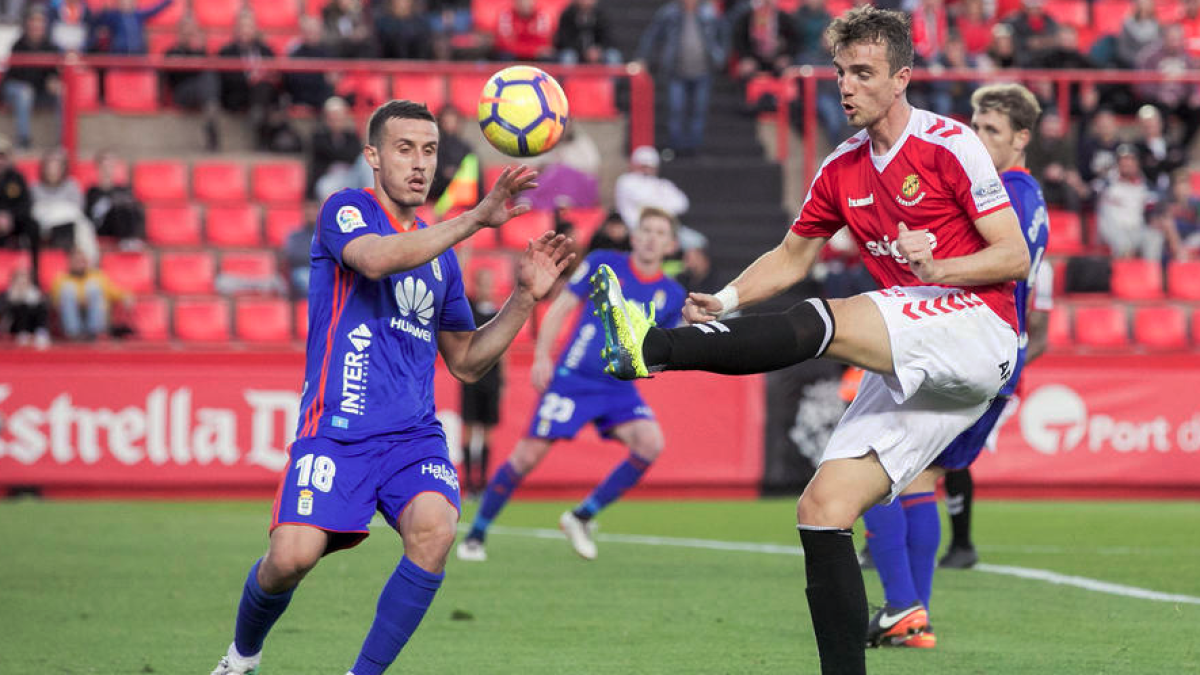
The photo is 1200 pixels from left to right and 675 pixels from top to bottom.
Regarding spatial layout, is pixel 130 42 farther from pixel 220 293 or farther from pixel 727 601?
pixel 727 601

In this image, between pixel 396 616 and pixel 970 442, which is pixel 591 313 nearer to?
pixel 970 442

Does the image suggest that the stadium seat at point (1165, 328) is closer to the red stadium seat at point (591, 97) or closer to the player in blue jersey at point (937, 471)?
the red stadium seat at point (591, 97)

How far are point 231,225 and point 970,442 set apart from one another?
12656 mm

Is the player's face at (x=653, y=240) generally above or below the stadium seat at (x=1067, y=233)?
above

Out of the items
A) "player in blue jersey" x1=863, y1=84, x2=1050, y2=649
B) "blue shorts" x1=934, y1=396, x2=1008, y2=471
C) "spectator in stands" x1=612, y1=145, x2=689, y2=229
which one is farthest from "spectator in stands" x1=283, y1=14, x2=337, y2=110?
"blue shorts" x1=934, y1=396, x2=1008, y2=471

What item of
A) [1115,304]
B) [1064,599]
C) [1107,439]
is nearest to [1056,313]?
[1115,304]

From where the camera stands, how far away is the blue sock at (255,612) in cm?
593

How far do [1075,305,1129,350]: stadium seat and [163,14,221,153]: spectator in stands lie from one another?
392 inches

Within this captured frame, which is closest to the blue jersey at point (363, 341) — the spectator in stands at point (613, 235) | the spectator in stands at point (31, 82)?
the spectator in stands at point (613, 235)

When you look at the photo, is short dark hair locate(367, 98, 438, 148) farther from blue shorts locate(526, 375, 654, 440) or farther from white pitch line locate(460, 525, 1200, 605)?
blue shorts locate(526, 375, 654, 440)

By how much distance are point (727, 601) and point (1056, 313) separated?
1081 cm

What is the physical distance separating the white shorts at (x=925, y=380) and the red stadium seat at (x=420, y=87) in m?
14.9

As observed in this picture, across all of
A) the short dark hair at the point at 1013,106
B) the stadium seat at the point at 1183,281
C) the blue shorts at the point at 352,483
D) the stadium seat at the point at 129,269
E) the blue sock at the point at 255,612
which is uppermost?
the short dark hair at the point at 1013,106

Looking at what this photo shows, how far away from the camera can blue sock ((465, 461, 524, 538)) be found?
11.5 m
